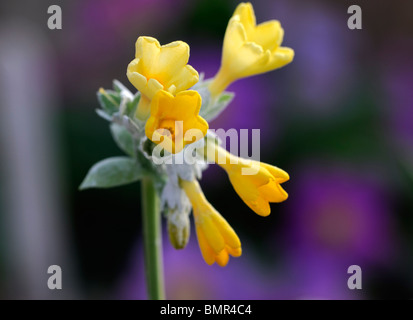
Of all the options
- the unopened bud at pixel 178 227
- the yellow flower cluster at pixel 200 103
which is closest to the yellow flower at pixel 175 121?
the yellow flower cluster at pixel 200 103

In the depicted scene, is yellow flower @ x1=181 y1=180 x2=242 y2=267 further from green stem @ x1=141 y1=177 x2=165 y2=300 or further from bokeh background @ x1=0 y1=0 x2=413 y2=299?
bokeh background @ x1=0 y1=0 x2=413 y2=299

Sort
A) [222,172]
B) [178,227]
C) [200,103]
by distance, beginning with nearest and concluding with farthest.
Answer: [200,103] → [178,227] → [222,172]

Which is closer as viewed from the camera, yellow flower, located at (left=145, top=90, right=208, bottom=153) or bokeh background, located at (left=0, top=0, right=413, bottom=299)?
yellow flower, located at (left=145, top=90, right=208, bottom=153)

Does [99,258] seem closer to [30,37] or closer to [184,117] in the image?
[30,37]

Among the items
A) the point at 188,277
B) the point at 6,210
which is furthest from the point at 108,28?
the point at 188,277

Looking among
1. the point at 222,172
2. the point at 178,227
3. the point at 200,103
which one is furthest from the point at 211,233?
the point at 222,172

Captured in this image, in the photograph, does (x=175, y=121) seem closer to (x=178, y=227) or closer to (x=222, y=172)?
(x=178, y=227)

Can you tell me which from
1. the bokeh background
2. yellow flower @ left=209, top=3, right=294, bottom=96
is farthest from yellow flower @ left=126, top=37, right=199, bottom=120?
the bokeh background
